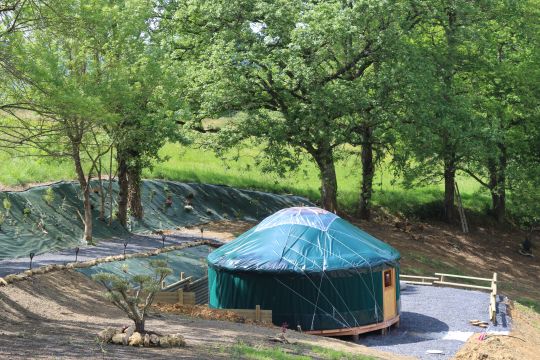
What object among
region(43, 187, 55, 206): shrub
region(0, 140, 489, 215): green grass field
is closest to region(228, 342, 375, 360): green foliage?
region(43, 187, 55, 206): shrub

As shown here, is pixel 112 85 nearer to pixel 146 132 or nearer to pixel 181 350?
pixel 146 132

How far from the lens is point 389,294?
19.2 metres

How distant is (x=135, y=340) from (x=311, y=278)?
672 cm

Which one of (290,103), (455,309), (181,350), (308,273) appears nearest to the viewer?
(181,350)

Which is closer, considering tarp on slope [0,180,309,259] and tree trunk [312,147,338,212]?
tarp on slope [0,180,309,259]

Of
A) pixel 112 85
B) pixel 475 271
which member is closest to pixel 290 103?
pixel 112 85

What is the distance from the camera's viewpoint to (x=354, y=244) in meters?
19.1

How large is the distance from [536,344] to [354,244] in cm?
493

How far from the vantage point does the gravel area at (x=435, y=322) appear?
17.2m

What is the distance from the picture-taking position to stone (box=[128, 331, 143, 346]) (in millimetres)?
12070

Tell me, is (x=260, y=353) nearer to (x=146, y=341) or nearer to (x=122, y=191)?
(x=146, y=341)

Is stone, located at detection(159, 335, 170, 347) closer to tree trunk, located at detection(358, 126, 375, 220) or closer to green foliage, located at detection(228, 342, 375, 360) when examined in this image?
green foliage, located at detection(228, 342, 375, 360)

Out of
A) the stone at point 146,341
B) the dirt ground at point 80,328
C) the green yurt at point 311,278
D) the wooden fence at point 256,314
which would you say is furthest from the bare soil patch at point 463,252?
the stone at point 146,341

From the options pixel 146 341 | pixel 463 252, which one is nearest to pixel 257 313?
pixel 146 341
